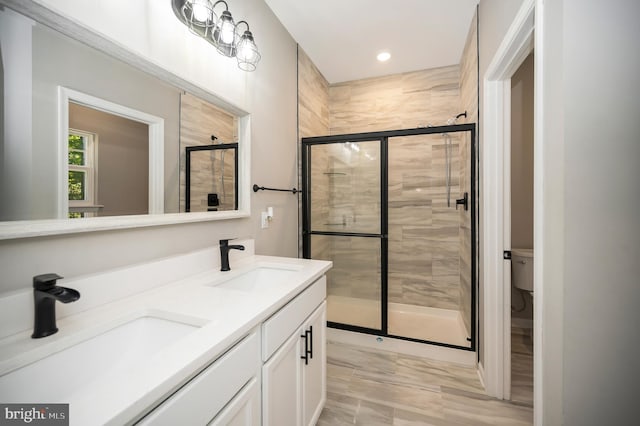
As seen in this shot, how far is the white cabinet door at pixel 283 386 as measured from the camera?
942mm

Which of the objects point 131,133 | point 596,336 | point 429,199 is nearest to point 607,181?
point 596,336

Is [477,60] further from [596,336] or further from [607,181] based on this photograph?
[596,336]

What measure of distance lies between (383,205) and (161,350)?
75.8 inches

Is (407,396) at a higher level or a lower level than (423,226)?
lower

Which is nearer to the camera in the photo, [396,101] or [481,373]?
[481,373]

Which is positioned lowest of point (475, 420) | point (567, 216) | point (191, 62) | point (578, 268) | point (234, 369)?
point (475, 420)

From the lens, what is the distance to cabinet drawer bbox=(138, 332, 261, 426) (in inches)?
22.0

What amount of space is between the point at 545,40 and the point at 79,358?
5.78 feet

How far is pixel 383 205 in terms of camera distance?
2.33m

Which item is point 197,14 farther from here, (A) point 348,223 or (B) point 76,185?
(A) point 348,223

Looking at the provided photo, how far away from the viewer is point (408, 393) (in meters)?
1.75

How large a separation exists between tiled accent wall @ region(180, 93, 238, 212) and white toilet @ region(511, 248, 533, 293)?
2.39 meters

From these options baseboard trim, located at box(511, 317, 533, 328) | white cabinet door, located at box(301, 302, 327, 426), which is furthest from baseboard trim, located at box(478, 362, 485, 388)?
white cabinet door, located at box(301, 302, 327, 426)

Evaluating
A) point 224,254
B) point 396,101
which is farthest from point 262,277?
point 396,101
